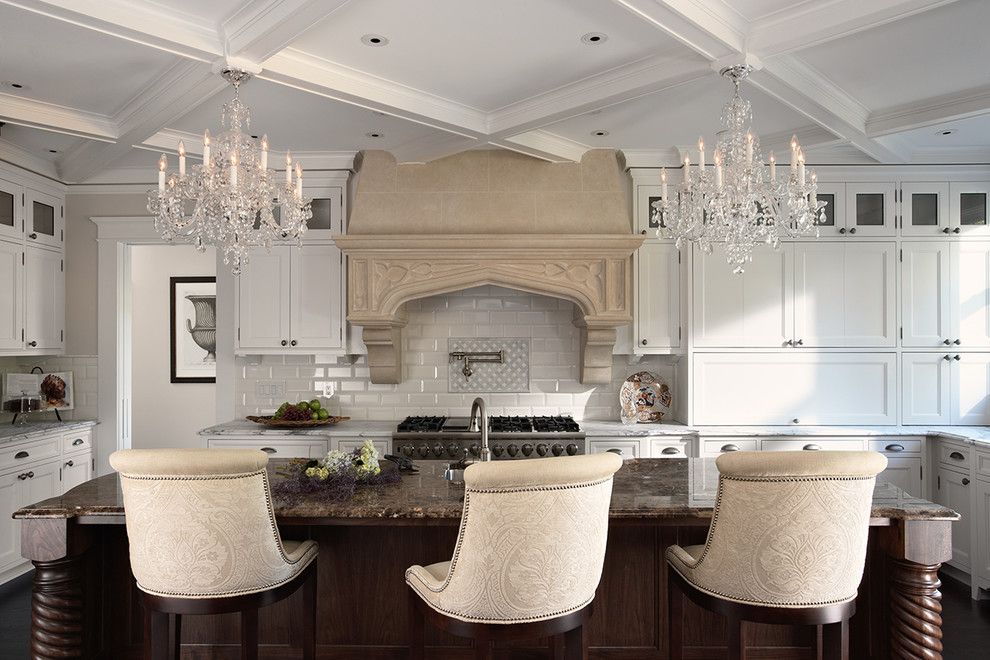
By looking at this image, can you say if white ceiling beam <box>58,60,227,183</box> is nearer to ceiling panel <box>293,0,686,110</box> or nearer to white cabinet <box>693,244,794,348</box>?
ceiling panel <box>293,0,686,110</box>

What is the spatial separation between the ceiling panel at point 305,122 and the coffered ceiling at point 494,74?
0.02 meters

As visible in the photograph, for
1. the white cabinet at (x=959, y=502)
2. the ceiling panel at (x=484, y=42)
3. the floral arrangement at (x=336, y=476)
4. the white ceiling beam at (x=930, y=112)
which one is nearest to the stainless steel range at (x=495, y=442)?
the floral arrangement at (x=336, y=476)

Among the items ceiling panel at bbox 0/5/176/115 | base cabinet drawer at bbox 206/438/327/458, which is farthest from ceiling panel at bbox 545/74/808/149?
base cabinet drawer at bbox 206/438/327/458

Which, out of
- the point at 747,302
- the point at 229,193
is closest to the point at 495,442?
the point at 747,302

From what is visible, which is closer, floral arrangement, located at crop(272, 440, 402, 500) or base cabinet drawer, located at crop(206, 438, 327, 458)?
floral arrangement, located at crop(272, 440, 402, 500)

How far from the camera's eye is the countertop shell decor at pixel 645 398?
4965 mm

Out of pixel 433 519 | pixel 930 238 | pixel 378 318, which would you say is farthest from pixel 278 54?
pixel 930 238

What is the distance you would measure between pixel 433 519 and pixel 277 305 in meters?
3.03

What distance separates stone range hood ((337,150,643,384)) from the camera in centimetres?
452

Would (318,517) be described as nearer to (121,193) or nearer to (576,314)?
(576,314)

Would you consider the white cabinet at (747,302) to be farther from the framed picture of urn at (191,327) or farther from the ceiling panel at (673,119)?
the framed picture of urn at (191,327)

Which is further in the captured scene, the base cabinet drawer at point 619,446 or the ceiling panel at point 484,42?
the base cabinet drawer at point 619,446

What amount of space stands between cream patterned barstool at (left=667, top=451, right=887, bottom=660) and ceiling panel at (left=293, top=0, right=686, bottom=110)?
1.80 meters

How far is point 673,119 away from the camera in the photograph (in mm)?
4059
